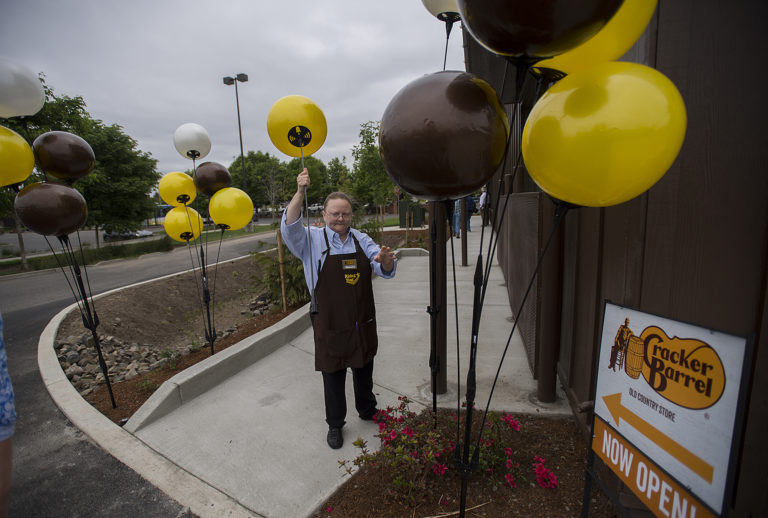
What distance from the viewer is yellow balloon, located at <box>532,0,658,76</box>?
1.17m

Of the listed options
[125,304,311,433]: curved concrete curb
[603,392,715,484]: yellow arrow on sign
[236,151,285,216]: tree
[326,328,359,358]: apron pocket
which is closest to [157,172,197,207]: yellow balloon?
[125,304,311,433]: curved concrete curb

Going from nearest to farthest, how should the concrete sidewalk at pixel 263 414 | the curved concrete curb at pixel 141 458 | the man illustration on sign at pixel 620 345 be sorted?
the man illustration on sign at pixel 620 345, the curved concrete curb at pixel 141 458, the concrete sidewalk at pixel 263 414

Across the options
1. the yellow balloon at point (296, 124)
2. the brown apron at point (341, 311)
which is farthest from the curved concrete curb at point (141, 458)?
the yellow balloon at point (296, 124)

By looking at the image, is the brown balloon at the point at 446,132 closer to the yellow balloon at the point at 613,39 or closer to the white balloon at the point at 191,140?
the yellow balloon at the point at 613,39

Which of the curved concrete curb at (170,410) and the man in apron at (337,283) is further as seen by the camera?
the man in apron at (337,283)

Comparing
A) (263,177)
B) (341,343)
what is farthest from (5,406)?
(263,177)

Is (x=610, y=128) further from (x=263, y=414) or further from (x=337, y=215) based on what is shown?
(x=263, y=414)

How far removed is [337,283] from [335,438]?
1.11 metres

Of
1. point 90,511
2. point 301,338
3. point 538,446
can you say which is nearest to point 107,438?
point 90,511

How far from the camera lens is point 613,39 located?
4.04ft

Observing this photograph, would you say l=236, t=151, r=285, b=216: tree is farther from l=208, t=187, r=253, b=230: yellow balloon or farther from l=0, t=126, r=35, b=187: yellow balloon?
l=0, t=126, r=35, b=187: yellow balloon

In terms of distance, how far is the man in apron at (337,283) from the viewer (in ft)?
7.91

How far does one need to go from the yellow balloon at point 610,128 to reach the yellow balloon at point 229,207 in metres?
3.29

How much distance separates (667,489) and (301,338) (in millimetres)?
3868
